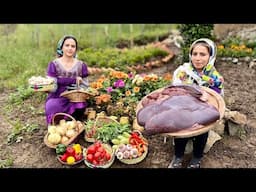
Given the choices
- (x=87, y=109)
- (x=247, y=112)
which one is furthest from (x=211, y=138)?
(x=87, y=109)

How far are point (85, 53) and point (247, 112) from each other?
3.60m

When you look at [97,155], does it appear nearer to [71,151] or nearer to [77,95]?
Answer: [71,151]

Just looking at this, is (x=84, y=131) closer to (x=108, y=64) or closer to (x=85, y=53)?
(x=108, y=64)

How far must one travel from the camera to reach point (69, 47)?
5223mm

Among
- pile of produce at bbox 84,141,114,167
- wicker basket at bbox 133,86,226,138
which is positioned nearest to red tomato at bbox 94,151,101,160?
pile of produce at bbox 84,141,114,167

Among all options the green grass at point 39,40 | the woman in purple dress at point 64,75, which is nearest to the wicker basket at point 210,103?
the woman in purple dress at point 64,75

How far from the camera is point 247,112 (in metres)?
5.88

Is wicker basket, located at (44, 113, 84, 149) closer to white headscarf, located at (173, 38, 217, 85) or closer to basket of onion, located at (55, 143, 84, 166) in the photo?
basket of onion, located at (55, 143, 84, 166)

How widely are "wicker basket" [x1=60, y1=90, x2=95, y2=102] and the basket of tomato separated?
29.9 inches

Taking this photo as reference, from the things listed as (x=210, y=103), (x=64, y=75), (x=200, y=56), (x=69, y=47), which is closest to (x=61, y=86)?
(x=64, y=75)

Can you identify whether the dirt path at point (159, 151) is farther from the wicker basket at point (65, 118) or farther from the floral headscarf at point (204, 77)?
the floral headscarf at point (204, 77)

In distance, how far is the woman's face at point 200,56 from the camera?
4.72m

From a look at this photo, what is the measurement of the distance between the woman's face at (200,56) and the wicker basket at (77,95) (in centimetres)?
142

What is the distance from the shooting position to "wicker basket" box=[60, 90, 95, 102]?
520cm
